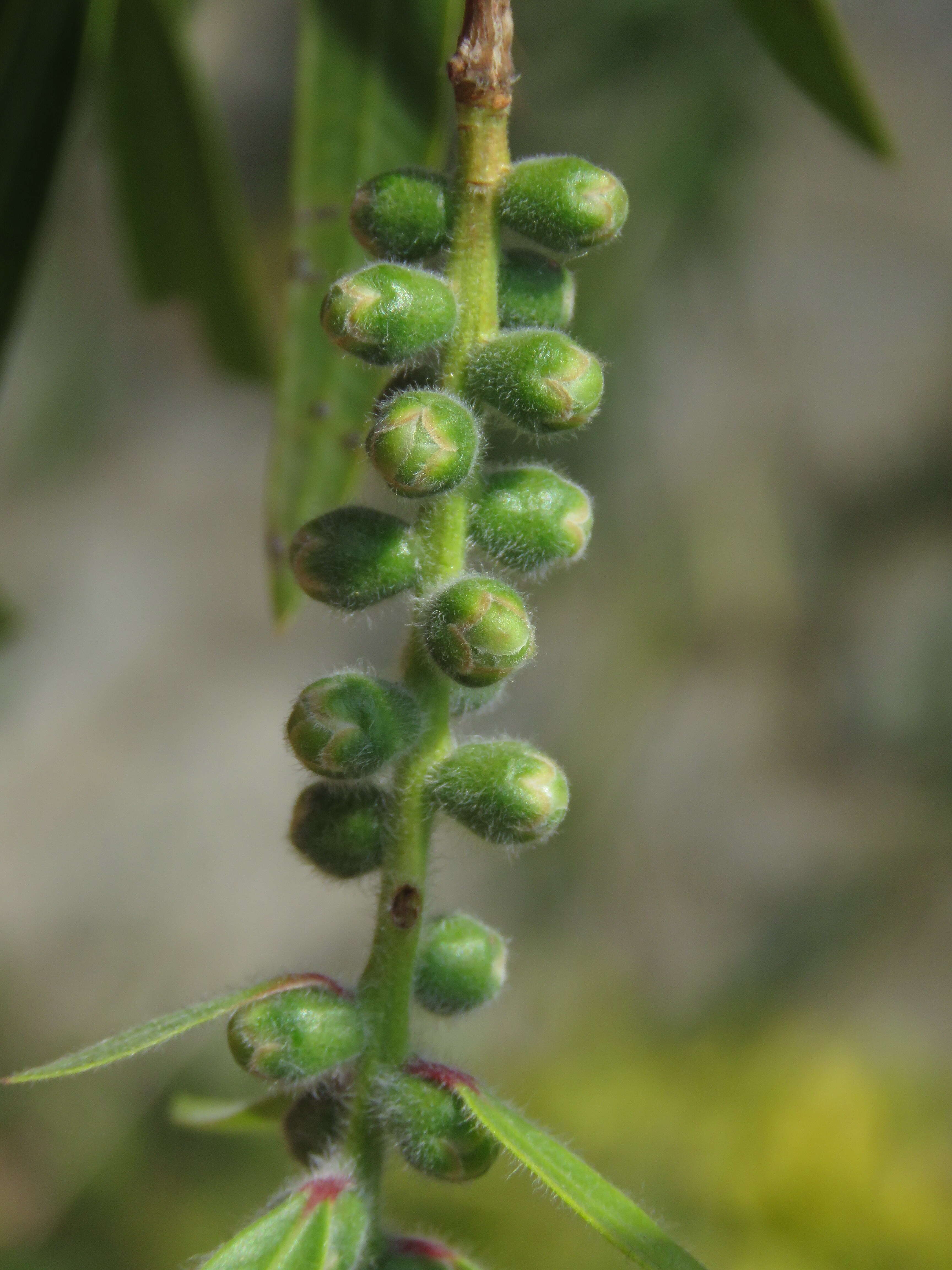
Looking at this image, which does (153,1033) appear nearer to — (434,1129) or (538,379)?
(434,1129)

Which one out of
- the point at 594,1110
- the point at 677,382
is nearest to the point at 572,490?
the point at 594,1110

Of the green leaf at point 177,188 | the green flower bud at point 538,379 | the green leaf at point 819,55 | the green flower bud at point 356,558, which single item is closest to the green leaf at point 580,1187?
the green flower bud at point 356,558

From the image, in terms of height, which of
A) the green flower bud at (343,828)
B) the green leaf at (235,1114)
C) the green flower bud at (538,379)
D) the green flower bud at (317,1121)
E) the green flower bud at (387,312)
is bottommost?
the green leaf at (235,1114)

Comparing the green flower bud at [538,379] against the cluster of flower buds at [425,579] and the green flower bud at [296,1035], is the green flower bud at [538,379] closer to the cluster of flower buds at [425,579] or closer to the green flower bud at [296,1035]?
the cluster of flower buds at [425,579]

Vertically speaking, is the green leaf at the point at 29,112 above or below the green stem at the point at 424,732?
above

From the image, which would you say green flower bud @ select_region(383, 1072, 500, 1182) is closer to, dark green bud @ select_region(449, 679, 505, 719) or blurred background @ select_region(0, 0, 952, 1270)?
dark green bud @ select_region(449, 679, 505, 719)

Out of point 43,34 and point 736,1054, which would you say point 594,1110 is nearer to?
point 736,1054

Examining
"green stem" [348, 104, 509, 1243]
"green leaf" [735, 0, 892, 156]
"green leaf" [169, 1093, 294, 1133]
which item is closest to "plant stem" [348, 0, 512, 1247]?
"green stem" [348, 104, 509, 1243]

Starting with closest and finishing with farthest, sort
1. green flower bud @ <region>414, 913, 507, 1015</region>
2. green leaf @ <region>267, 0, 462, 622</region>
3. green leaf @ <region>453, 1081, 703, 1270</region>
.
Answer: green leaf @ <region>453, 1081, 703, 1270</region>, green flower bud @ <region>414, 913, 507, 1015</region>, green leaf @ <region>267, 0, 462, 622</region>
